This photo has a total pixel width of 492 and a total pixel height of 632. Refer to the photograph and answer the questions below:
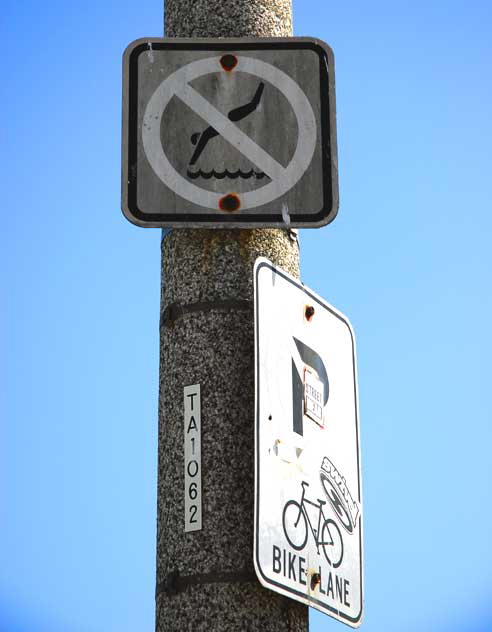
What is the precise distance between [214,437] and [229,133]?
0.73m

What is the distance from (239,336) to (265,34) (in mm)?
788

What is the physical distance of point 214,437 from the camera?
304 centimetres

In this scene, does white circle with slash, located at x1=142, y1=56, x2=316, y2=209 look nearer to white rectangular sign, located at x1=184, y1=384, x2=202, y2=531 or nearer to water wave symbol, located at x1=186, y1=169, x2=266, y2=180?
water wave symbol, located at x1=186, y1=169, x2=266, y2=180

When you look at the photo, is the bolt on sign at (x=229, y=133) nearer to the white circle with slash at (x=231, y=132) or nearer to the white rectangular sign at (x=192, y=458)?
the white circle with slash at (x=231, y=132)

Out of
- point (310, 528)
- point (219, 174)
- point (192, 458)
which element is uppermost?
point (219, 174)

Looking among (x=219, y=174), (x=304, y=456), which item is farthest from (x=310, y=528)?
(x=219, y=174)

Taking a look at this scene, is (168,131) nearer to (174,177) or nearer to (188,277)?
(174,177)

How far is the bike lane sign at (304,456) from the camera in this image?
298 centimetres

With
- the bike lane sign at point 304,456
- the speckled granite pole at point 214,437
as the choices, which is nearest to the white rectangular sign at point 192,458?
the speckled granite pole at point 214,437

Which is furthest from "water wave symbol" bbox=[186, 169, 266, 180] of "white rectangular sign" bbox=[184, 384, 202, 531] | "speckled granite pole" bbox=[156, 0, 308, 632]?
"white rectangular sign" bbox=[184, 384, 202, 531]

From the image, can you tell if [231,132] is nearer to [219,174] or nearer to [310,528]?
[219,174]

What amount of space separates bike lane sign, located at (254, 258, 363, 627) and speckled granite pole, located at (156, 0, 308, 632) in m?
0.05

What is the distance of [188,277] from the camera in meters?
3.22

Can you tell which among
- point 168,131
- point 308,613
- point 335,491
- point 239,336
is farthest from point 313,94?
point 308,613
